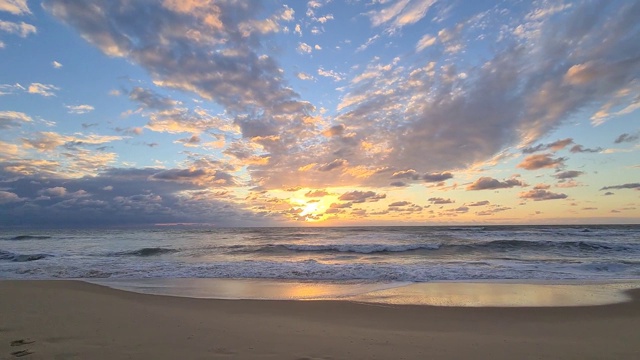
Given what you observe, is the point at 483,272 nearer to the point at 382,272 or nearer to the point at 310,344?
the point at 382,272

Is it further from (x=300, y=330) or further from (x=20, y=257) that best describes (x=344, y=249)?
(x=300, y=330)

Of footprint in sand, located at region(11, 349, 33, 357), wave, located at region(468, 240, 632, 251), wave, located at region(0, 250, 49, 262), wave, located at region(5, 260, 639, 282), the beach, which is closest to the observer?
footprint in sand, located at region(11, 349, 33, 357)

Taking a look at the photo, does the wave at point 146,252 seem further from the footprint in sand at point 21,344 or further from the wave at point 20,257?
the footprint in sand at point 21,344

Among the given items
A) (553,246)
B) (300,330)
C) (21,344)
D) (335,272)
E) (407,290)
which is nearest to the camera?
(21,344)

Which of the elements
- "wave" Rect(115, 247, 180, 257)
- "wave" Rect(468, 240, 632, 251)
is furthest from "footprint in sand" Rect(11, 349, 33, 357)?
"wave" Rect(468, 240, 632, 251)

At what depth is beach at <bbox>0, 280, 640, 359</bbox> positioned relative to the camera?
561cm

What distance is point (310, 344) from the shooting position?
19.6 feet

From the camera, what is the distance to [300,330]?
22.4 feet

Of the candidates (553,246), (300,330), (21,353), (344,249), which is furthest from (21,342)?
(553,246)

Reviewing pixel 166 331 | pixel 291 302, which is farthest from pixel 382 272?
pixel 166 331

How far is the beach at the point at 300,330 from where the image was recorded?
5.61m

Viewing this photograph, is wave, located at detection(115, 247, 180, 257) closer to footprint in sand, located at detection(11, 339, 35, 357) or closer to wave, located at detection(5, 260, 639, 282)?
wave, located at detection(5, 260, 639, 282)

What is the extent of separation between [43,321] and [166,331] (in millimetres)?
3104

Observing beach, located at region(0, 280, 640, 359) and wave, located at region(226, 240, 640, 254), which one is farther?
wave, located at region(226, 240, 640, 254)
